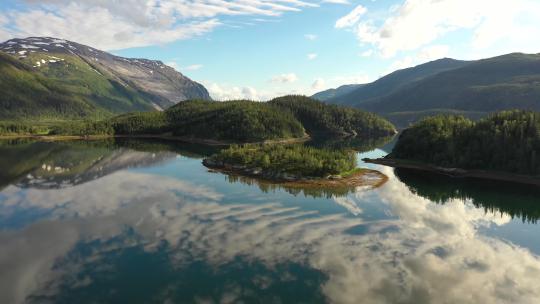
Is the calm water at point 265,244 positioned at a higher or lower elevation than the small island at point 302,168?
lower

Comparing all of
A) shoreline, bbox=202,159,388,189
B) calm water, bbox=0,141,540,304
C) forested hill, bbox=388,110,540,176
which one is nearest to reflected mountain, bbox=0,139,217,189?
calm water, bbox=0,141,540,304

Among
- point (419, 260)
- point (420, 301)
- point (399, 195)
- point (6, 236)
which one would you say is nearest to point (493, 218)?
point (399, 195)

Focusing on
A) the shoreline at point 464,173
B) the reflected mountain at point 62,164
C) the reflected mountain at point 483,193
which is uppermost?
the reflected mountain at point 62,164

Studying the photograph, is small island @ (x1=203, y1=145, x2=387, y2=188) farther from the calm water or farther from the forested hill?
the forested hill

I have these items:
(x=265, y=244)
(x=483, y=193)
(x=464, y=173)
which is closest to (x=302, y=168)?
(x=483, y=193)

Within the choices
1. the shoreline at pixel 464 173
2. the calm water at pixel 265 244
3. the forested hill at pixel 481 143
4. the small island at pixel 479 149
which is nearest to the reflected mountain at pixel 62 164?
the calm water at pixel 265 244

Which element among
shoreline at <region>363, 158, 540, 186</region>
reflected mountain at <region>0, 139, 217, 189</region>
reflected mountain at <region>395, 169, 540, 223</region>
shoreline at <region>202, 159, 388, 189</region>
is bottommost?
reflected mountain at <region>395, 169, 540, 223</region>

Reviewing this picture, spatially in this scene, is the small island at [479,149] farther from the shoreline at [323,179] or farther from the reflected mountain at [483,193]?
the shoreline at [323,179]
